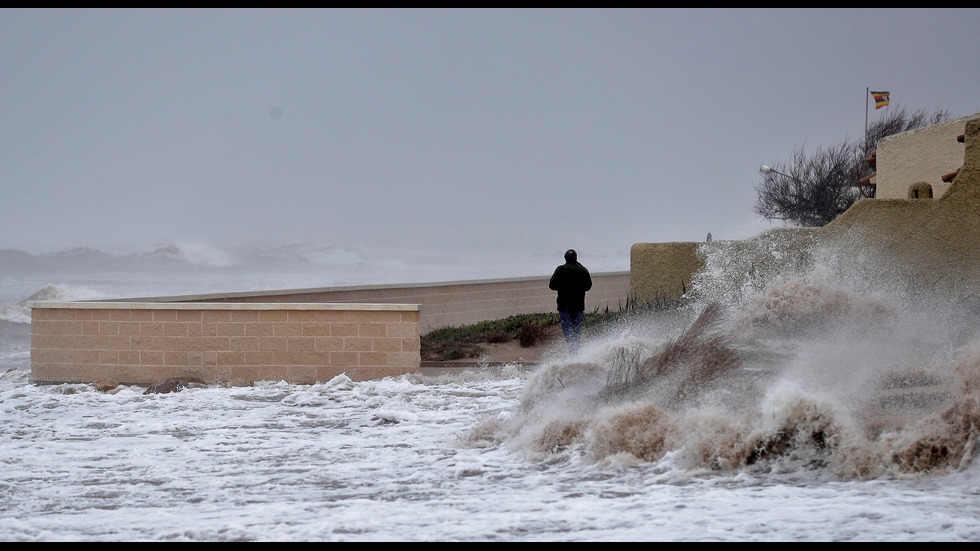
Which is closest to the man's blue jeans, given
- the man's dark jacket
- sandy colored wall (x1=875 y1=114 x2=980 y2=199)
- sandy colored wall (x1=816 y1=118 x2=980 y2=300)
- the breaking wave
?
the man's dark jacket

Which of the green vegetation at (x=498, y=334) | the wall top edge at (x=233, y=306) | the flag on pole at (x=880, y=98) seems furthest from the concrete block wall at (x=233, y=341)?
the flag on pole at (x=880, y=98)

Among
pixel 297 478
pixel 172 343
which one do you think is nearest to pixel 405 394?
pixel 172 343

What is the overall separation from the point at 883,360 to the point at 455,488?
4784 mm

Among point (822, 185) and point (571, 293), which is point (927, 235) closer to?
point (571, 293)

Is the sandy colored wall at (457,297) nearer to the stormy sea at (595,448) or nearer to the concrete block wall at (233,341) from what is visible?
the concrete block wall at (233,341)

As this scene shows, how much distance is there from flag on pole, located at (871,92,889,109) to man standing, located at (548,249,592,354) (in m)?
25.0

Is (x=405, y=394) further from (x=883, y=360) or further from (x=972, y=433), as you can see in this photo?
(x=972, y=433)

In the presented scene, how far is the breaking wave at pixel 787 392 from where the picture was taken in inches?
308

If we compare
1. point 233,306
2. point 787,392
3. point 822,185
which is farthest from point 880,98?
point 787,392

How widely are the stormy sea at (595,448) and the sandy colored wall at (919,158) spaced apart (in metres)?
6.80

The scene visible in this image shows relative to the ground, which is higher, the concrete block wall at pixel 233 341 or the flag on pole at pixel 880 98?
the flag on pole at pixel 880 98

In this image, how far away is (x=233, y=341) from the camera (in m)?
14.2

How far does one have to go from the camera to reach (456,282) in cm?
2355

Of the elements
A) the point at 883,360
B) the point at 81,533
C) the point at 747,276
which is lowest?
the point at 81,533
